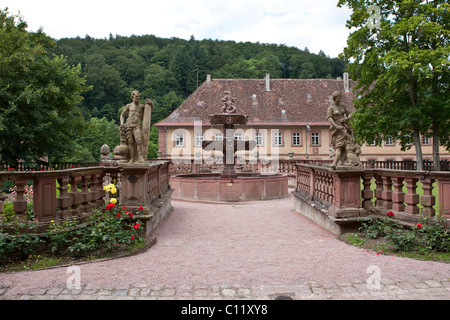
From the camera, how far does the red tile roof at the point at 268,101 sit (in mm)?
41188

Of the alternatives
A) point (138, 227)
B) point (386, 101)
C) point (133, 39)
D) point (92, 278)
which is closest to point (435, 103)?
point (386, 101)

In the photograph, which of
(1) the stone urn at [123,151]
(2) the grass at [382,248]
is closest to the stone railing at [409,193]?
(2) the grass at [382,248]

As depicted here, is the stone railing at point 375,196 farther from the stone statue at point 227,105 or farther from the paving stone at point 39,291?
the stone statue at point 227,105

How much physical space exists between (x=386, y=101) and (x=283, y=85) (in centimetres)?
2289

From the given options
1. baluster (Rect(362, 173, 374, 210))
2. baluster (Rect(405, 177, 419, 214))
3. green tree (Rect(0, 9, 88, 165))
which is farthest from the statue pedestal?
green tree (Rect(0, 9, 88, 165))

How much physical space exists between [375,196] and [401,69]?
16179 mm

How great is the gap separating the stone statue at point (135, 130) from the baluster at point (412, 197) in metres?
4.92

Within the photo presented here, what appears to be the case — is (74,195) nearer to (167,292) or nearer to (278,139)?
(167,292)

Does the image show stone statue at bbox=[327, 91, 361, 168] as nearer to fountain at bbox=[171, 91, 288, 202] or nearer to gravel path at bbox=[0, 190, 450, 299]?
gravel path at bbox=[0, 190, 450, 299]

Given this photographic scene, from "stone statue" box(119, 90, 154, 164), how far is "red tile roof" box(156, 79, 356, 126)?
32.4m

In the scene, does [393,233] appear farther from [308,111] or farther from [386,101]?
[308,111]

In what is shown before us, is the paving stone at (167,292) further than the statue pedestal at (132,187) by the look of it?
No

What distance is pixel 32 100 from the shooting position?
20.9 m
